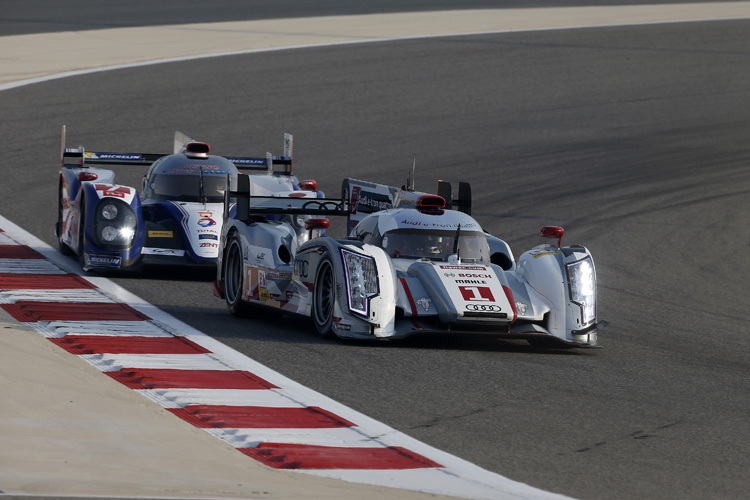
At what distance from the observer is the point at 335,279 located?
35.8 feet

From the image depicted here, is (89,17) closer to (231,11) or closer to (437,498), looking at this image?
(231,11)

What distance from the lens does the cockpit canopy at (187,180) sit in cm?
1575

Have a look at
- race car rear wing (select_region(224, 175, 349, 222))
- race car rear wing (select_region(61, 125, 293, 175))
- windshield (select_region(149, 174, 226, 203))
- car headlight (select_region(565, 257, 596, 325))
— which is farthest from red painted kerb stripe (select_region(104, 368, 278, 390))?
race car rear wing (select_region(61, 125, 293, 175))

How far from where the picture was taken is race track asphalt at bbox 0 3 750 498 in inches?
329

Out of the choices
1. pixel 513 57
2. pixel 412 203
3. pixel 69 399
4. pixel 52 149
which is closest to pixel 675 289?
pixel 412 203

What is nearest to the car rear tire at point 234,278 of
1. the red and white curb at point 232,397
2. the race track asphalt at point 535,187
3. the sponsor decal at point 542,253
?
the race track asphalt at point 535,187

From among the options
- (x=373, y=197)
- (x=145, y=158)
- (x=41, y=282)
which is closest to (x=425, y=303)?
(x=373, y=197)

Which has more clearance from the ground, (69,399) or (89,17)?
(89,17)

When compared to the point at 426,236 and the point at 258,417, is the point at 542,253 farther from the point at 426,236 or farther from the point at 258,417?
the point at 258,417

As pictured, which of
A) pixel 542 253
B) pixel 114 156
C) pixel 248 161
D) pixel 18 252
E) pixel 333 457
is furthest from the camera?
pixel 248 161

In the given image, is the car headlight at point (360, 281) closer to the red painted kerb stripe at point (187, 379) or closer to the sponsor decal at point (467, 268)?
the sponsor decal at point (467, 268)

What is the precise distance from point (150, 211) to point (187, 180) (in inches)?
27.6

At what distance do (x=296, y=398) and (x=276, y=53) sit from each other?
83.6 ft

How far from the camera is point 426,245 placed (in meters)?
11.7
